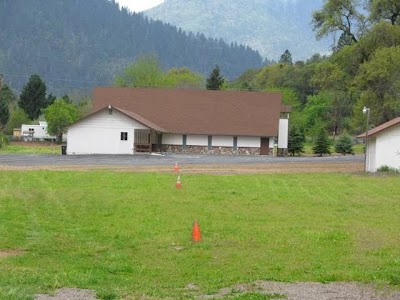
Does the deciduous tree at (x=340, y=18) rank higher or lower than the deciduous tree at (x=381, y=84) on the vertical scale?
higher

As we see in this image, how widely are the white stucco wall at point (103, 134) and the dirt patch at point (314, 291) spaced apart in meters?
53.7

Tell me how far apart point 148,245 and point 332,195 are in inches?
505

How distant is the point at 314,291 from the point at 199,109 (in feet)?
198

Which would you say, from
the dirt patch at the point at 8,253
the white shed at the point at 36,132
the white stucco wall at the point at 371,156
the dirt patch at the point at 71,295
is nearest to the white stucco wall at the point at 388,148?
the white stucco wall at the point at 371,156

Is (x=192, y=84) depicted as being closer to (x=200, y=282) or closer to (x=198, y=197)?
(x=198, y=197)

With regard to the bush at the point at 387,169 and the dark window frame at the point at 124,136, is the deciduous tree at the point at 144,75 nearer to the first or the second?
the dark window frame at the point at 124,136

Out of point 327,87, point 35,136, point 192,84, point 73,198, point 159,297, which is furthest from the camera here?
point 192,84

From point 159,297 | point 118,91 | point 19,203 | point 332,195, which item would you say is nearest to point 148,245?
point 159,297

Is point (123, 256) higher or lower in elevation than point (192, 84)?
lower

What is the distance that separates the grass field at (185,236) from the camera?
450 inches

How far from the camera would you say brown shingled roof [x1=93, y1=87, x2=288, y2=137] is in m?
67.5

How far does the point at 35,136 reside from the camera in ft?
→ 344

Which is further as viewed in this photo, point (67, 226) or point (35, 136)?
point (35, 136)

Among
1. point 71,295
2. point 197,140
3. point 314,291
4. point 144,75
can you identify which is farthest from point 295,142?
point 71,295
